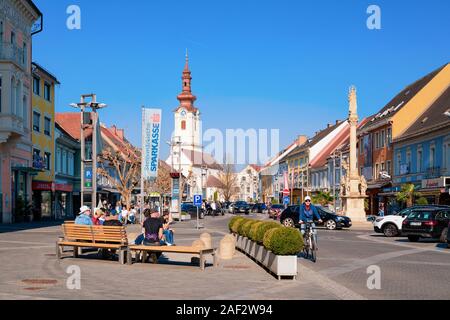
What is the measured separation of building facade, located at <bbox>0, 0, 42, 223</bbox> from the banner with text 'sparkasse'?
12.2m

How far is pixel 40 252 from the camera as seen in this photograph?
19.9 meters

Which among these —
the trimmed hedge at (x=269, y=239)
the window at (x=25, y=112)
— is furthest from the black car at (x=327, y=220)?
the trimmed hedge at (x=269, y=239)

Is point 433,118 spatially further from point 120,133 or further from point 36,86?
point 120,133

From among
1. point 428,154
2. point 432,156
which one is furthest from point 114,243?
point 428,154

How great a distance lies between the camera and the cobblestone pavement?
1138cm

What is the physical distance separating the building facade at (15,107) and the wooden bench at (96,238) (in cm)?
2355

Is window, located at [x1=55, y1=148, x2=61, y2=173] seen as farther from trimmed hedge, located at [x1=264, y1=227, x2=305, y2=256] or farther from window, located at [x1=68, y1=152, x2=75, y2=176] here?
trimmed hedge, located at [x1=264, y1=227, x2=305, y2=256]

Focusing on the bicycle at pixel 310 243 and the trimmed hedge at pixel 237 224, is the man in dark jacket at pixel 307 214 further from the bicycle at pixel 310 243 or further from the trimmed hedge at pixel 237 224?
the trimmed hedge at pixel 237 224

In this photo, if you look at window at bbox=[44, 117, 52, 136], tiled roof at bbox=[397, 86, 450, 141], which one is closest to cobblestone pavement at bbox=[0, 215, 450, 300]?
tiled roof at bbox=[397, 86, 450, 141]

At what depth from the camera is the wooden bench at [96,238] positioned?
16.3 m

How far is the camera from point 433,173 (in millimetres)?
49562

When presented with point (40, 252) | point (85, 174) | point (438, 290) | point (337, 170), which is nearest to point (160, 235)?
point (40, 252)
